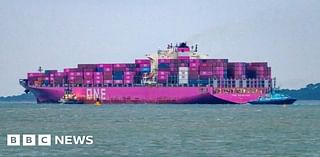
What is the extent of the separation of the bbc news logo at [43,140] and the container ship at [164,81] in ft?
232

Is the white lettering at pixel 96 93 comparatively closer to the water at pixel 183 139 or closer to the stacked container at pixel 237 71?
the stacked container at pixel 237 71

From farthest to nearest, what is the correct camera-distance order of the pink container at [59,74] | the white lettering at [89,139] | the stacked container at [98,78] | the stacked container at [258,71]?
the pink container at [59,74]
the stacked container at [98,78]
the stacked container at [258,71]
the white lettering at [89,139]

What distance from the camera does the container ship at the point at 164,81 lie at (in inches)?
4690

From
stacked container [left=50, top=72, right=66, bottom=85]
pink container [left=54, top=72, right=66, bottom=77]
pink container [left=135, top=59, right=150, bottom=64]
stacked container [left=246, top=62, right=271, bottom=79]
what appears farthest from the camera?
pink container [left=54, top=72, right=66, bottom=77]

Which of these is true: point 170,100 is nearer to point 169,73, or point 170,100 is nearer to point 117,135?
point 169,73

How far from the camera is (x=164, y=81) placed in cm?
12319

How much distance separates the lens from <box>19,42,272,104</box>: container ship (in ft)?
391

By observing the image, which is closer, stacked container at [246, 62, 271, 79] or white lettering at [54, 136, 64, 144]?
white lettering at [54, 136, 64, 144]

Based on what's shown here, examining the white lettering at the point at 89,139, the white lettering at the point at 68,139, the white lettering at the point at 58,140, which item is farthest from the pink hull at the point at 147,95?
the white lettering at the point at 58,140

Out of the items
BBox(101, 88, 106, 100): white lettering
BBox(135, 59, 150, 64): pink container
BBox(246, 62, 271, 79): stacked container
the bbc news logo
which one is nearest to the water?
the bbc news logo

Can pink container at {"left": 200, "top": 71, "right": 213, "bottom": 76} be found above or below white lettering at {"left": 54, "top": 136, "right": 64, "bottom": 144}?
above

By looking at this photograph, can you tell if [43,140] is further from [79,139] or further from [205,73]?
[205,73]

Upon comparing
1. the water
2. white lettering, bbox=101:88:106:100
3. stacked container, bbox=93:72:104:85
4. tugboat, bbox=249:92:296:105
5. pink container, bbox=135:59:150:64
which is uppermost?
pink container, bbox=135:59:150:64

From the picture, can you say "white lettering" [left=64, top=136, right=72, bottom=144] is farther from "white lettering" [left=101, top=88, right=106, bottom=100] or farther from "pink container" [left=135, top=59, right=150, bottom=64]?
"pink container" [left=135, top=59, right=150, bottom=64]
